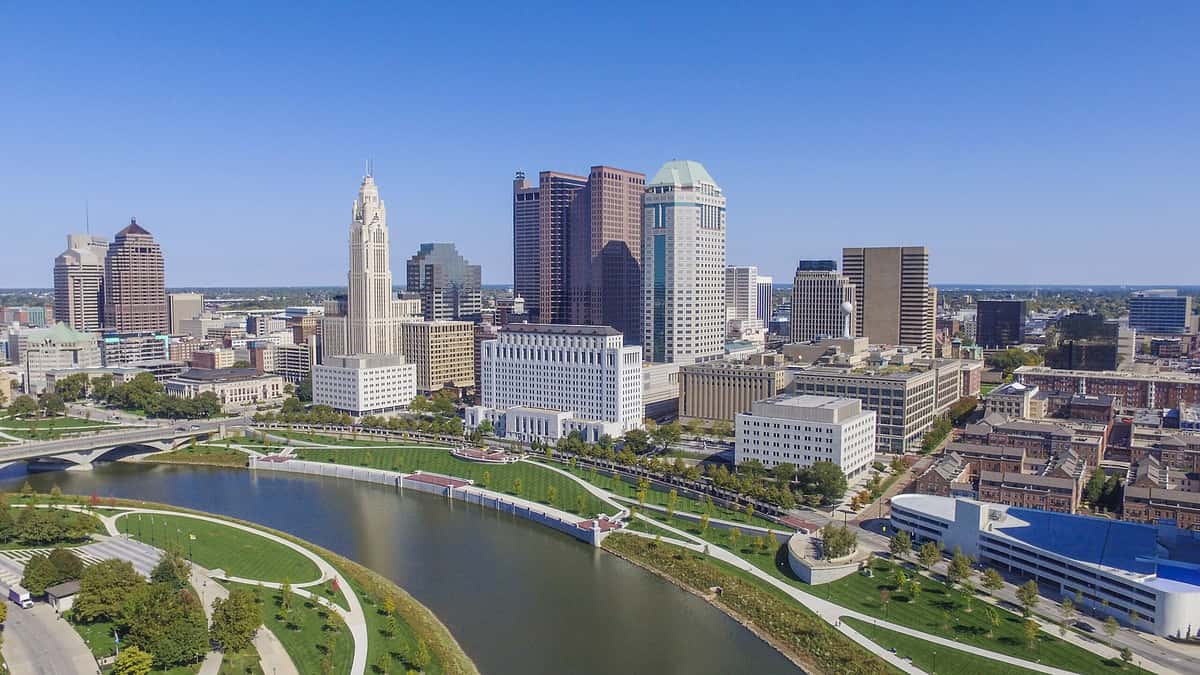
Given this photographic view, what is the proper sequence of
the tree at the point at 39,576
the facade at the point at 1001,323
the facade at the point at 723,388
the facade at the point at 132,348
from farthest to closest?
the facade at the point at 1001,323 → the facade at the point at 132,348 → the facade at the point at 723,388 → the tree at the point at 39,576

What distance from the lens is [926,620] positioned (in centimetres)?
3812

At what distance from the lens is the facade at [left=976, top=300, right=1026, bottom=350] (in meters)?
138

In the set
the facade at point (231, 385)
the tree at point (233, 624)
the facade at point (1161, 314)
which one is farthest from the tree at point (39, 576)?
the facade at point (1161, 314)

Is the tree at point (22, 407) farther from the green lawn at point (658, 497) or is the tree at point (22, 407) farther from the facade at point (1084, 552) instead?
the facade at point (1084, 552)

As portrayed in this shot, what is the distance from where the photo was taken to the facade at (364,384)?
90812 millimetres

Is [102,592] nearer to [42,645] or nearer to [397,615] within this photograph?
[42,645]

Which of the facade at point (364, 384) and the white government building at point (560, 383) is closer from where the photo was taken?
the white government building at point (560, 383)

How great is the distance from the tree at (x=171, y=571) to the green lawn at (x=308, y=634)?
226 cm

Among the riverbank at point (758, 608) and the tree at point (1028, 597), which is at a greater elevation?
the tree at point (1028, 597)

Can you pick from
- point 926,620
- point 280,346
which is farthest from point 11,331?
point 926,620

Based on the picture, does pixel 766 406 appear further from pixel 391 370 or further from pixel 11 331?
pixel 11 331

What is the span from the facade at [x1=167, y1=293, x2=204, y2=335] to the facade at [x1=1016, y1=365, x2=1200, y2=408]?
134 metres

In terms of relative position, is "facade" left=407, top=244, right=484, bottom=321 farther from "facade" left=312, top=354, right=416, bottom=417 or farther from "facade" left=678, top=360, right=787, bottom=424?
"facade" left=678, top=360, right=787, bottom=424

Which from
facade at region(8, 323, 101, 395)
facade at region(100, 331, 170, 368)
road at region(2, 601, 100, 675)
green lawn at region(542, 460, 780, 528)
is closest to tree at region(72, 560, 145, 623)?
road at region(2, 601, 100, 675)
